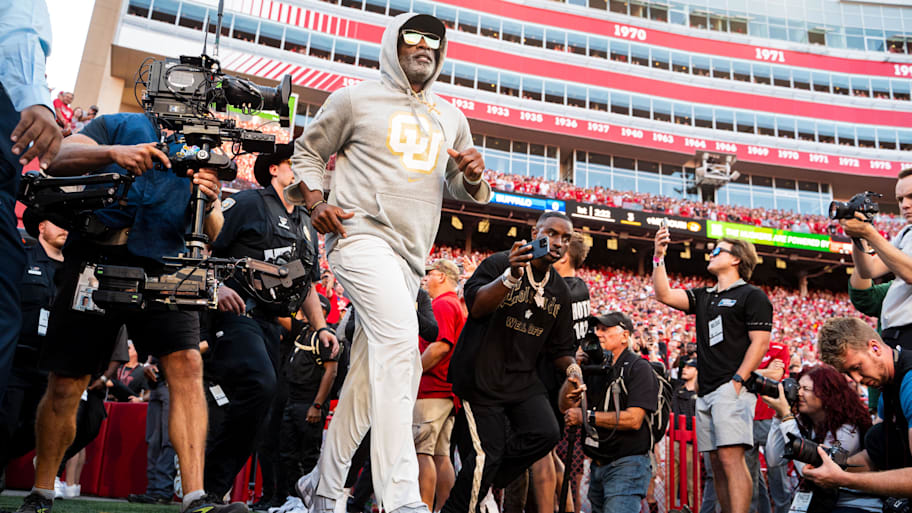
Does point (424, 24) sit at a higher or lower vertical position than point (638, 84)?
lower

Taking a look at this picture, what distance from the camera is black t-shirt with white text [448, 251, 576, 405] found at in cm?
381

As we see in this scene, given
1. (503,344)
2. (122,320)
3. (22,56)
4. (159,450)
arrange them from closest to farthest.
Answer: (22,56), (122,320), (503,344), (159,450)

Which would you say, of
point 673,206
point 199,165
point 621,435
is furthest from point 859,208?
point 673,206

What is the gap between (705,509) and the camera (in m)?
5.66

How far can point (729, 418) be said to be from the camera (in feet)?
15.0

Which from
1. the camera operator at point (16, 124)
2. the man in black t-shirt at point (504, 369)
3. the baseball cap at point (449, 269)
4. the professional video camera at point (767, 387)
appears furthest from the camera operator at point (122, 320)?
the professional video camera at point (767, 387)

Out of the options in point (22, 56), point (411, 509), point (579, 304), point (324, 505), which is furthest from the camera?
point (579, 304)

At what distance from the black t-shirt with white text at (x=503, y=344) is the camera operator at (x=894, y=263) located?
6.19 feet

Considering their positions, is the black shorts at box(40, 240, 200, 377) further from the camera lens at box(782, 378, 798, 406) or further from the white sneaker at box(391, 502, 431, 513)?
the camera lens at box(782, 378, 798, 406)

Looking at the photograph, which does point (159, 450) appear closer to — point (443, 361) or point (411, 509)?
point (443, 361)

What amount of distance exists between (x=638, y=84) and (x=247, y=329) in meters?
39.1

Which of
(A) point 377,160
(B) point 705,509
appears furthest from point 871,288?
(A) point 377,160

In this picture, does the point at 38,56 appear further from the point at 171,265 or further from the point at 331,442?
the point at 331,442

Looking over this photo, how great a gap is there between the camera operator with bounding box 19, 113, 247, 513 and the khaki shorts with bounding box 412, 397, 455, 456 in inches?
76.2
